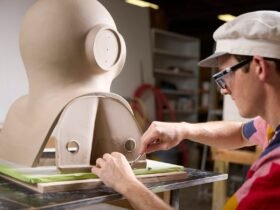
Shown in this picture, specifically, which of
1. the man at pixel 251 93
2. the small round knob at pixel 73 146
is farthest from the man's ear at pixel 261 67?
the small round knob at pixel 73 146

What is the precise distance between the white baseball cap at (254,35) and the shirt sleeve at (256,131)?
1.49ft

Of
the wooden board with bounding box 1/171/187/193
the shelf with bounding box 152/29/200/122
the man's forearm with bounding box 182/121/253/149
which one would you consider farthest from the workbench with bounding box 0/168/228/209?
the shelf with bounding box 152/29/200/122

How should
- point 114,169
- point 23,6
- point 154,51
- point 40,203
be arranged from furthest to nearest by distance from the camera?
point 154,51
point 23,6
point 114,169
point 40,203

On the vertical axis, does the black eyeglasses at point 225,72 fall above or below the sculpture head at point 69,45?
below

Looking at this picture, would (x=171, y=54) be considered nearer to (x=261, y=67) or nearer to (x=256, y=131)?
(x=256, y=131)

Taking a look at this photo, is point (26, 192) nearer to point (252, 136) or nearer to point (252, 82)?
point (252, 82)

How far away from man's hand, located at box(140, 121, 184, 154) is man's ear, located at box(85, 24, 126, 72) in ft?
0.77

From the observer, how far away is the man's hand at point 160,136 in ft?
3.88

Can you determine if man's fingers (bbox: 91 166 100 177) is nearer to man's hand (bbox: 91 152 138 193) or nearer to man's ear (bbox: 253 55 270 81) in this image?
man's hand (bbox: 91 152 138 193)

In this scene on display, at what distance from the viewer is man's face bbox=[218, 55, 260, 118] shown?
3.01 feet

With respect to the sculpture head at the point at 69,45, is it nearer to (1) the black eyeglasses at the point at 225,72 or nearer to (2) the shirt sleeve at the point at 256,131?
(1) the black eyeglasses at the point at 225,72

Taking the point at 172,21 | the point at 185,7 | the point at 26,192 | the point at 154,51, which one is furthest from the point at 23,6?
the point at 172,21

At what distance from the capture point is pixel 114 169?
985mm

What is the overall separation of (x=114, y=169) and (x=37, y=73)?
0.41m
